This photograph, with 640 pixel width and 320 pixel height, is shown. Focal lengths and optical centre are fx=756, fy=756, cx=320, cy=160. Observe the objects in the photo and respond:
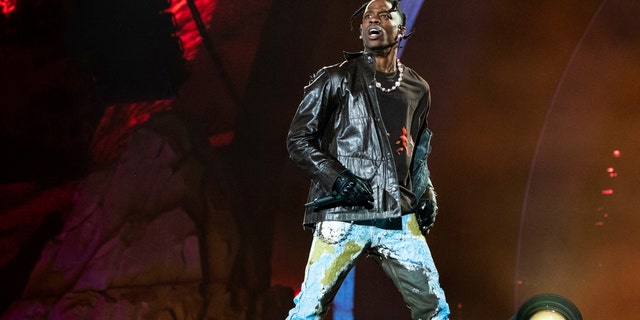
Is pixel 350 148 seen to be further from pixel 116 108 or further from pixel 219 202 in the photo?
pixel 116 108

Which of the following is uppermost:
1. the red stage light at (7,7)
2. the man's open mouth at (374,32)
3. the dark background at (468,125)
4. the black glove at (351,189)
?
the man's open mouth at (374,32)

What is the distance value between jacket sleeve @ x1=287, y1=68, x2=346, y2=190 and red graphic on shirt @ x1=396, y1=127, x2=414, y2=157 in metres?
0.23

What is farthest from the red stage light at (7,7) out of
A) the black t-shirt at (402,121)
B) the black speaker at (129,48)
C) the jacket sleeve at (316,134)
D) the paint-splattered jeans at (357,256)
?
the paint-splattered jeans at (357,256)

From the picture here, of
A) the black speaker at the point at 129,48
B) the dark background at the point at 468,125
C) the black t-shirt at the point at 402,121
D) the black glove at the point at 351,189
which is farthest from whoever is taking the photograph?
the black speaker at the point at 129,48

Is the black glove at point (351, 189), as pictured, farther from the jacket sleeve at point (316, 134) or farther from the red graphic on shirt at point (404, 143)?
the red graphic on shirt at point (404, 143)

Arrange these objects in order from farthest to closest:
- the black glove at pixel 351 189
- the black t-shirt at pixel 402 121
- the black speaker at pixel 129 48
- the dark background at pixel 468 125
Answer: the black speaker at pixel 129 48 < the dark background at pixel 468 125 < the black t-shirt at pixel 402 121 < the black glove at pixel 351 189

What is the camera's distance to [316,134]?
2.55m

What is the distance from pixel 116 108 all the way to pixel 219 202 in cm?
79

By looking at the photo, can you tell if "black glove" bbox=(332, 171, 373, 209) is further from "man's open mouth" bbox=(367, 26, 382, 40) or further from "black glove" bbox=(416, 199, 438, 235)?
"man's open mouth" bbox=(367, 26, 382, 40)

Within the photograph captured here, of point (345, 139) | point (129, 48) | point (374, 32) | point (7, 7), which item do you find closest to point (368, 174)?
point (345, 139)

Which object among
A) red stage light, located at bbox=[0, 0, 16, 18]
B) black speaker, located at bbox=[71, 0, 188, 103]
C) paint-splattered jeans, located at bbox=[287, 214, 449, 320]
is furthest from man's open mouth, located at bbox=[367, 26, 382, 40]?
red stage light, located at bbox=[0, 0, 16, 18]

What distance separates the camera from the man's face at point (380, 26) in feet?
8.65

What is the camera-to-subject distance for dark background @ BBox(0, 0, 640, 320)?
403cm

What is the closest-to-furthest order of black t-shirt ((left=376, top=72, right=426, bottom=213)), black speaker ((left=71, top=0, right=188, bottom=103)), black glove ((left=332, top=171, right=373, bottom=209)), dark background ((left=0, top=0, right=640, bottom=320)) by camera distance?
black glove ((left=332, top=171, right=373, bottom=209)), black t-shirt ((left=376, top=72, right=426, bottom=213)), dark background ((left=0, top=0, right=640, bottom=320)), black speaker ((left=71, top=0, right=188, bottom=103))
